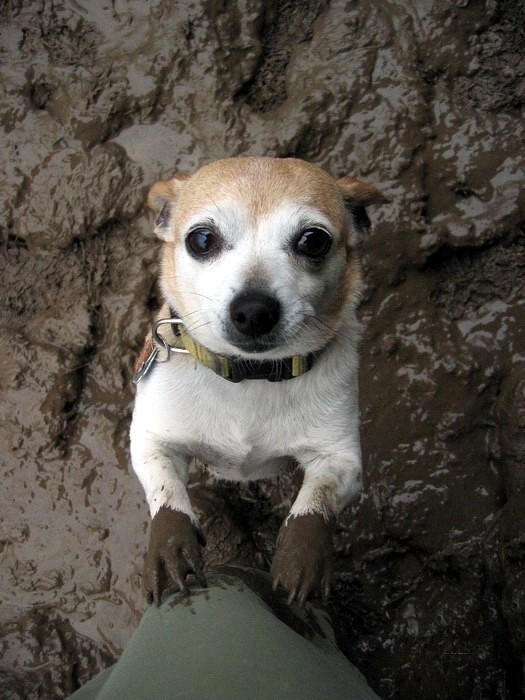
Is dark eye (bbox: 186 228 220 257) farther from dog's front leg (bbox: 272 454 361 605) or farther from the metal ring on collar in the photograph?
dog's front leg (bbox: 272 454 361 605)

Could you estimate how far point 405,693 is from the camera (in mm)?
2785

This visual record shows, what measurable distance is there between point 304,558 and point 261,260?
0.97 metres

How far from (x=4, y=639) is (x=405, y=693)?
1829mm

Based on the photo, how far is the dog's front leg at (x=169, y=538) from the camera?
6.43 feet

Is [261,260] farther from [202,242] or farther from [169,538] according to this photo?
[169,538]

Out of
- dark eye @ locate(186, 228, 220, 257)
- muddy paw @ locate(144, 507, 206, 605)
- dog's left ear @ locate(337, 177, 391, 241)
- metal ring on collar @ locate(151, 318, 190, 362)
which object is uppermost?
dog's left ear @ locate(337, 177, 391, 241)

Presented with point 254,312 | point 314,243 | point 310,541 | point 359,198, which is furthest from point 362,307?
point 310,541

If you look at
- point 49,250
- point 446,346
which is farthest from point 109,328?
point 446,346

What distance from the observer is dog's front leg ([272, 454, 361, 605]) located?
6.49 feet

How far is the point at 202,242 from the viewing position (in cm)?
219

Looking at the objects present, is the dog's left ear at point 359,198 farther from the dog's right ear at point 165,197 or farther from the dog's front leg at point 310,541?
the dog's front leg at point 310,541

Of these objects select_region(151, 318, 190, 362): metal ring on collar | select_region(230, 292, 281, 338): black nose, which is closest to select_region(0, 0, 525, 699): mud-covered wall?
select_region(151, 318, 190, 362): metal ring on collar

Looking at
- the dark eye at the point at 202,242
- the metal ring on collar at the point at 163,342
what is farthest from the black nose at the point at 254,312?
the metal ring on collar at the point at 163,342

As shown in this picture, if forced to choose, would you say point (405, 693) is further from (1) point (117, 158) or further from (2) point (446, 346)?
(1) point (117, 158)
